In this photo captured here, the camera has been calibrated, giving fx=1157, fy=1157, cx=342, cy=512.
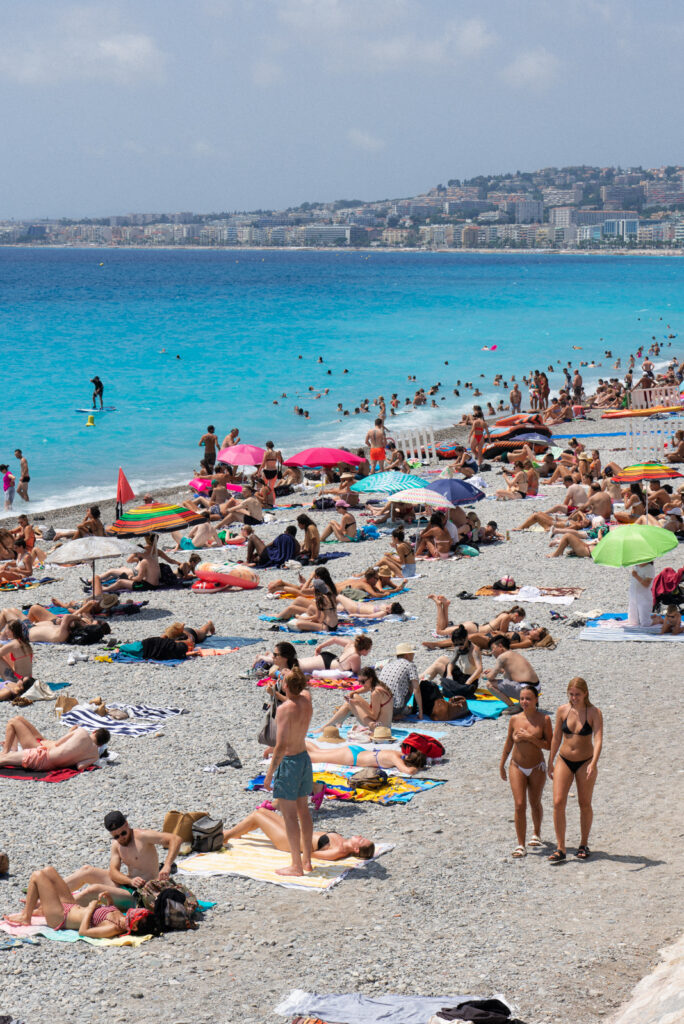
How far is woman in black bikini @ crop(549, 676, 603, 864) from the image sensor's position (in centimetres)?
789

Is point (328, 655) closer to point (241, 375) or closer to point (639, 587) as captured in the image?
point (639, 587)

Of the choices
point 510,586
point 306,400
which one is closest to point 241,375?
Answer: point 306,400

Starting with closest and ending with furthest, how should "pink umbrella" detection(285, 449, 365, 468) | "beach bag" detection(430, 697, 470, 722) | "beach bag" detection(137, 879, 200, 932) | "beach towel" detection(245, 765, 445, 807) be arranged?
"beach bag" detection(137, 879, 200, 932), "beach towel" detection(245, 765, 445, 807), "beach bag" detection(430, 697, 470, 722), "pink umbrella" detection(285, 449, 365, 468)

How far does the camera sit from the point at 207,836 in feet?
28.1

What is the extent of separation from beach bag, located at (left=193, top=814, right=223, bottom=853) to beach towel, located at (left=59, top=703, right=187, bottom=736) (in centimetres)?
273

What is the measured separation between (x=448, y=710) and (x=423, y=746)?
112 cm

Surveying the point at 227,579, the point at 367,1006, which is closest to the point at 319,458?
the point at 227,579

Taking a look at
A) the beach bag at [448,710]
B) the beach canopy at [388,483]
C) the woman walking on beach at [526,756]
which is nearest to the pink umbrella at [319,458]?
the beach canopy at [388,483]

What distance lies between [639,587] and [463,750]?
383 centimetres

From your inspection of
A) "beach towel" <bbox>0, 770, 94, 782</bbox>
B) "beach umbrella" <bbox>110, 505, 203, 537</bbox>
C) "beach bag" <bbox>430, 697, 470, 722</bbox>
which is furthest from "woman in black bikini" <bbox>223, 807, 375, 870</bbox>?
"beach umbrella" <bbox>110, 505, 203, 537</bbox>

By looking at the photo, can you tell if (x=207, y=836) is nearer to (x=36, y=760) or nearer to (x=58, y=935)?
(x=58, y=935)

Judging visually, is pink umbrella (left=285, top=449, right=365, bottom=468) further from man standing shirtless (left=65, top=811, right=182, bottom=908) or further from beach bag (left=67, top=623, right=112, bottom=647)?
man standing shirtless (left=65, top=811, right=182, bottom=908)

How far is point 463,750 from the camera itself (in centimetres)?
1049

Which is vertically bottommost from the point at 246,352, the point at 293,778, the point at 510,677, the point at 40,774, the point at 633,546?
the point at 40,774
